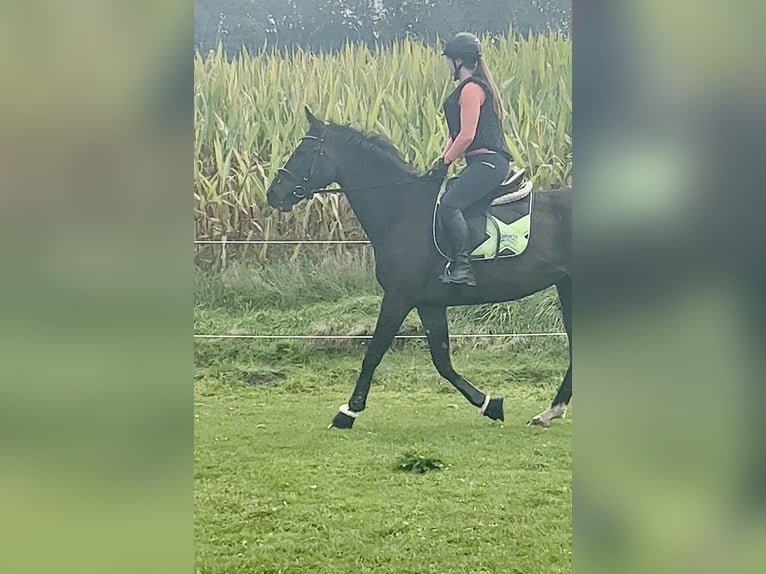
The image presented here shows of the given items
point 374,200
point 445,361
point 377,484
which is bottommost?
point 377,484

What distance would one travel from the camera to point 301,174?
343cm

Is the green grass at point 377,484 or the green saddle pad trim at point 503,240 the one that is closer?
the green grass at point 377,484

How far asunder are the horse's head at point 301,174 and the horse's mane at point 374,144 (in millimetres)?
87

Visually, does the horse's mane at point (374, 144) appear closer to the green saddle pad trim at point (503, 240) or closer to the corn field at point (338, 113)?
the corn field at point (338, 113)

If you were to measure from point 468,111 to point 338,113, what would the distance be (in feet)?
1.94

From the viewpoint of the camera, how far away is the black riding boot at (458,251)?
11.2 feet

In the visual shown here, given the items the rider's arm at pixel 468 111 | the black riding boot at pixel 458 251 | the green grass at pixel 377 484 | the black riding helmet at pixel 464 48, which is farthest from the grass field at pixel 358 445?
the black riding helmet at pixel 464 48

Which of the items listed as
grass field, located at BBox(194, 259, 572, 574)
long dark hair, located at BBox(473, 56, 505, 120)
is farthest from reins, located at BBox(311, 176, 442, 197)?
long dark hair, located at BBox(473, 56, 505, 120)

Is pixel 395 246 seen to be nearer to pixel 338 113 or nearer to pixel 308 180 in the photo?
pixel 308 180

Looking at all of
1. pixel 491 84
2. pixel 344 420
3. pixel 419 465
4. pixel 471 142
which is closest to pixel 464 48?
pixel 491 84

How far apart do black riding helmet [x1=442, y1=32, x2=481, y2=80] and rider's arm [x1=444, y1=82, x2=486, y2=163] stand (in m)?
0.11

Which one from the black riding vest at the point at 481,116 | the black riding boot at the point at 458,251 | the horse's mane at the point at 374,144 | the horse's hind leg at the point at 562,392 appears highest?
the black riding vest at the point at 481,116
